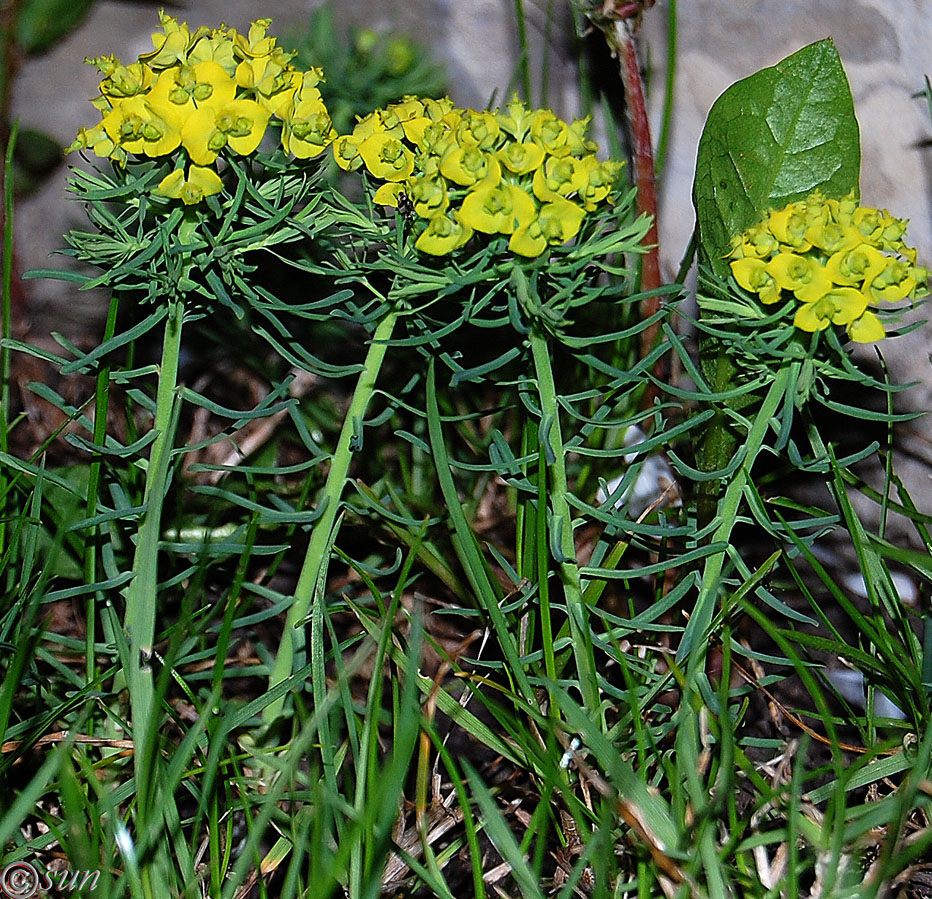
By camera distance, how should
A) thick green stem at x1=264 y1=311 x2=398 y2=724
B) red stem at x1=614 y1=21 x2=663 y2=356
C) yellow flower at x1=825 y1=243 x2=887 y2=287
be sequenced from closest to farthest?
yellow flower at x1=825 y1=243 x2=887 y2=287 → thick green stem at x1=264 y1=311 x2=398 y2=724 → red stem at x1=614 y1=21 x2=663 y2=356

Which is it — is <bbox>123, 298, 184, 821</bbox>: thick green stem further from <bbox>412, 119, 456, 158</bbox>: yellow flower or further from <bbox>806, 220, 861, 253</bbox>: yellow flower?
<bbox>806, 220, 861, 253</bbox>: yellow flower

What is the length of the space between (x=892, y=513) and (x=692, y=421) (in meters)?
0.42

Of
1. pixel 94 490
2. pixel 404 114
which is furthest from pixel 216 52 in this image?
pixel 94 490

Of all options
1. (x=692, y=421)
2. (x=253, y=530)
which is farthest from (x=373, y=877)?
(x=692, y=421)

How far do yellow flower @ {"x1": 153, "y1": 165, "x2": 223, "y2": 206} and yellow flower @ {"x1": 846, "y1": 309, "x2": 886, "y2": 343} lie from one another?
0.44 meters

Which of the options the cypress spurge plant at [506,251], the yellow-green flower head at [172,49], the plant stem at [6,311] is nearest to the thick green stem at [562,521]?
the cypress spurge plant at [506,251]

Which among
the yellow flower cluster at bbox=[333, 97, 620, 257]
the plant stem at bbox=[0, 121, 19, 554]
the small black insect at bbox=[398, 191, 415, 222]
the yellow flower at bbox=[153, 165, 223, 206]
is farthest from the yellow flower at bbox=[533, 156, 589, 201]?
the plant stem at bbox=[0, 121, 19, 554]

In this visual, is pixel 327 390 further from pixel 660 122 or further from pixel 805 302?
pixel 805 302

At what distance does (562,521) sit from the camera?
0.75 meters

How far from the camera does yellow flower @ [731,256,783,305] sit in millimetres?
641

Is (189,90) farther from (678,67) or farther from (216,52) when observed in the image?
(678,67)

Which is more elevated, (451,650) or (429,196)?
(429,196)

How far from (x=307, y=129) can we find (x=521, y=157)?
16 centimetres

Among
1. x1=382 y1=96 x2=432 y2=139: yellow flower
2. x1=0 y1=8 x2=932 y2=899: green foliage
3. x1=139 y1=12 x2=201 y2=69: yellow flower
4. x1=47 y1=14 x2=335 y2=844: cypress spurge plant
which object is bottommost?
x1=0 y1=8 x2=932 y2=899: green foliage
